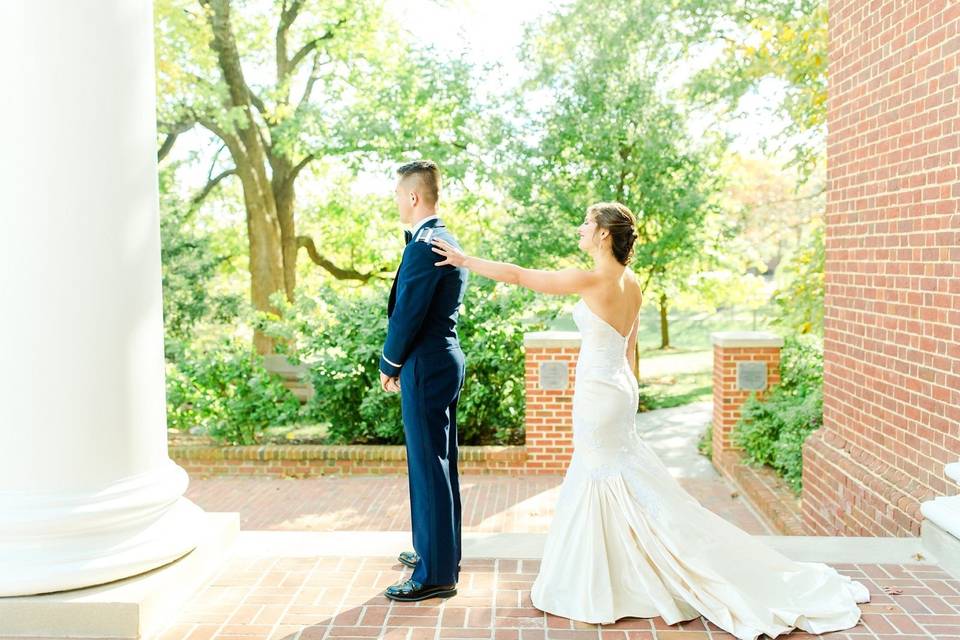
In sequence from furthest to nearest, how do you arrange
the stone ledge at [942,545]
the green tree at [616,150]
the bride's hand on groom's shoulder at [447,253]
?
the green tree at [616,150] → the stone ledge at [942,545] → the bride's hand on groom's shoulder at [447,253]

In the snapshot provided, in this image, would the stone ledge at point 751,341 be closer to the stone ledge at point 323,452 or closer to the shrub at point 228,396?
the stone ledge at point 323,452

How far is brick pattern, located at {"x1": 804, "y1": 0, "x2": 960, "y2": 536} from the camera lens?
495 cm

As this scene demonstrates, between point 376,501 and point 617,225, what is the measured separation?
5.31m

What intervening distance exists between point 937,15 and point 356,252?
50.4 feet

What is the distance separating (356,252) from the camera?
63.7 ft

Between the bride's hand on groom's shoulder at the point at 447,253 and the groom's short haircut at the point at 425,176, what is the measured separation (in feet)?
0.95

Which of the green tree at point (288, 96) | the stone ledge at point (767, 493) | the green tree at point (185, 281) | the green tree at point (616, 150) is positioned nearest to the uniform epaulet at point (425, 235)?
the stone ledge at point (767, 493)

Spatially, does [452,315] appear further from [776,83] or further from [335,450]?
[776,83]

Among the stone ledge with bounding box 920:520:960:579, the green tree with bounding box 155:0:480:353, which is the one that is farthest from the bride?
the green tree with bounding box 155:0:480:353

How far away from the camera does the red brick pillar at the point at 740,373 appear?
9836 mm

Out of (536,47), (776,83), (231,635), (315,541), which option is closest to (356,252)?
(536,47)

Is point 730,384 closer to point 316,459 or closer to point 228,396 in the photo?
point 316,459

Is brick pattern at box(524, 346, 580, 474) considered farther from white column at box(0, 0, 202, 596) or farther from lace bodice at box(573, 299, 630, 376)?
white column at box(0, 0, 202, 596)

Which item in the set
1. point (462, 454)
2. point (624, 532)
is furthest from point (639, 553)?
point (462, 454)
